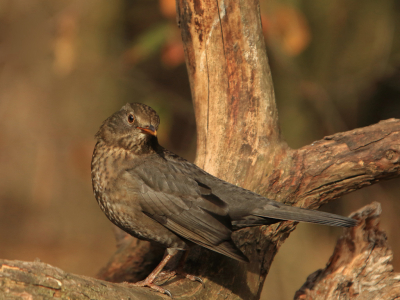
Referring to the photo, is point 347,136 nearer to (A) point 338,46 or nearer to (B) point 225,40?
(B) point 225,40

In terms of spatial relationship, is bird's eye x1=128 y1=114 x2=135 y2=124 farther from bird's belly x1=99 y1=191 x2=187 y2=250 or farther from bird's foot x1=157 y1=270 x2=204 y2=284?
bird's foot x1=157 y1=270 x2=204 y2=284

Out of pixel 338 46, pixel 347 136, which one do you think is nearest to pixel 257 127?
pixel 347 136

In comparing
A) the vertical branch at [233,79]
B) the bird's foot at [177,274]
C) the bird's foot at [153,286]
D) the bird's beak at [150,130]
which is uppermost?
the vertical branch at [233,79]

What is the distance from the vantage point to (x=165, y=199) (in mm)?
3559

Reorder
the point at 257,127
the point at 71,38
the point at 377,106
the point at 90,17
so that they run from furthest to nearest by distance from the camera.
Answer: the point at 377,106 → the point at 90,17 → the point at 71,38 → the point at 257,127

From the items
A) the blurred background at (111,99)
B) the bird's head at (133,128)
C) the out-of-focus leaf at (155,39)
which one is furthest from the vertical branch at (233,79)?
the blurred background at (111,99)

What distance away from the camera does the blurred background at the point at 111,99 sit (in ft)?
24.9

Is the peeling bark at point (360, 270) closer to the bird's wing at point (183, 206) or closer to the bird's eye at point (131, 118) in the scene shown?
the bird's wing at point (183, 206)

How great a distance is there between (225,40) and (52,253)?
6.27m

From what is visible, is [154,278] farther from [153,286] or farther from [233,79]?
[233,79]

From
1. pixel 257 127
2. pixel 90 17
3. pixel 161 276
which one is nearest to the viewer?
pixel 161 276

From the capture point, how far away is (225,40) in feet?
13.6

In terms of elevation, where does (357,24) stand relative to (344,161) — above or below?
above

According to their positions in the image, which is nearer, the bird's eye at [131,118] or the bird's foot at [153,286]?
the bird's foot at [153,286]
